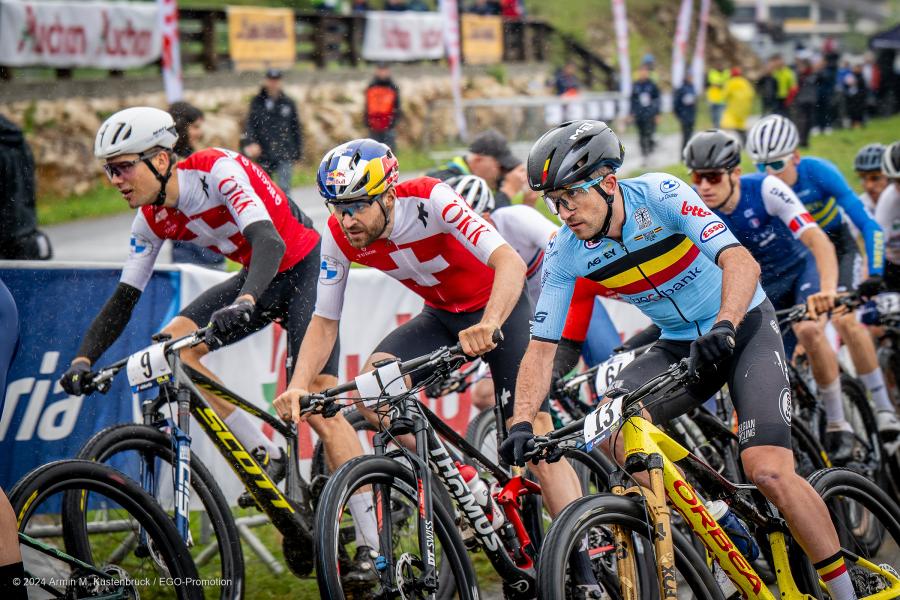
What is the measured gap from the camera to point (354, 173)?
4793 mm

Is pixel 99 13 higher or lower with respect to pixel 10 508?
higher

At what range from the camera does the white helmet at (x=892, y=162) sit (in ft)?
25.7

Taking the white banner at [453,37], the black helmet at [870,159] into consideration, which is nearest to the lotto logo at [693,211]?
the black helmet at [870,159]

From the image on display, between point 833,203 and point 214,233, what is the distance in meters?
4.48

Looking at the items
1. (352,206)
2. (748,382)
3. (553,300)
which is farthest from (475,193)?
(748,382)

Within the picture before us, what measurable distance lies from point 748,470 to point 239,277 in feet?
10.2

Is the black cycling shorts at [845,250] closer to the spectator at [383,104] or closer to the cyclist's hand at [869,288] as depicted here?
the cyclist's hand at [869,288]

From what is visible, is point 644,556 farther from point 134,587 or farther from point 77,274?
point 77,274

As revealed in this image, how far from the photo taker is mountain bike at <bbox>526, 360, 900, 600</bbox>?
393cm

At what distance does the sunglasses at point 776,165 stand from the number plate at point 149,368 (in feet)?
Answer: 15.6

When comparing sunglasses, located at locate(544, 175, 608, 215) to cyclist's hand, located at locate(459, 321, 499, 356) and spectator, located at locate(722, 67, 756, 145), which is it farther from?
spectator, located at locate(722, 67, 756, 145)

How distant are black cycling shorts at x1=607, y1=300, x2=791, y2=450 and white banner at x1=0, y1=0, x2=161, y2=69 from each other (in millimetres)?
16049

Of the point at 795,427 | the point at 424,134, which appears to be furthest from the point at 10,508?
the point at 424,134

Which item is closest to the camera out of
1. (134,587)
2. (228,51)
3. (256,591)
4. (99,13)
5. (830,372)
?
(134,587)
